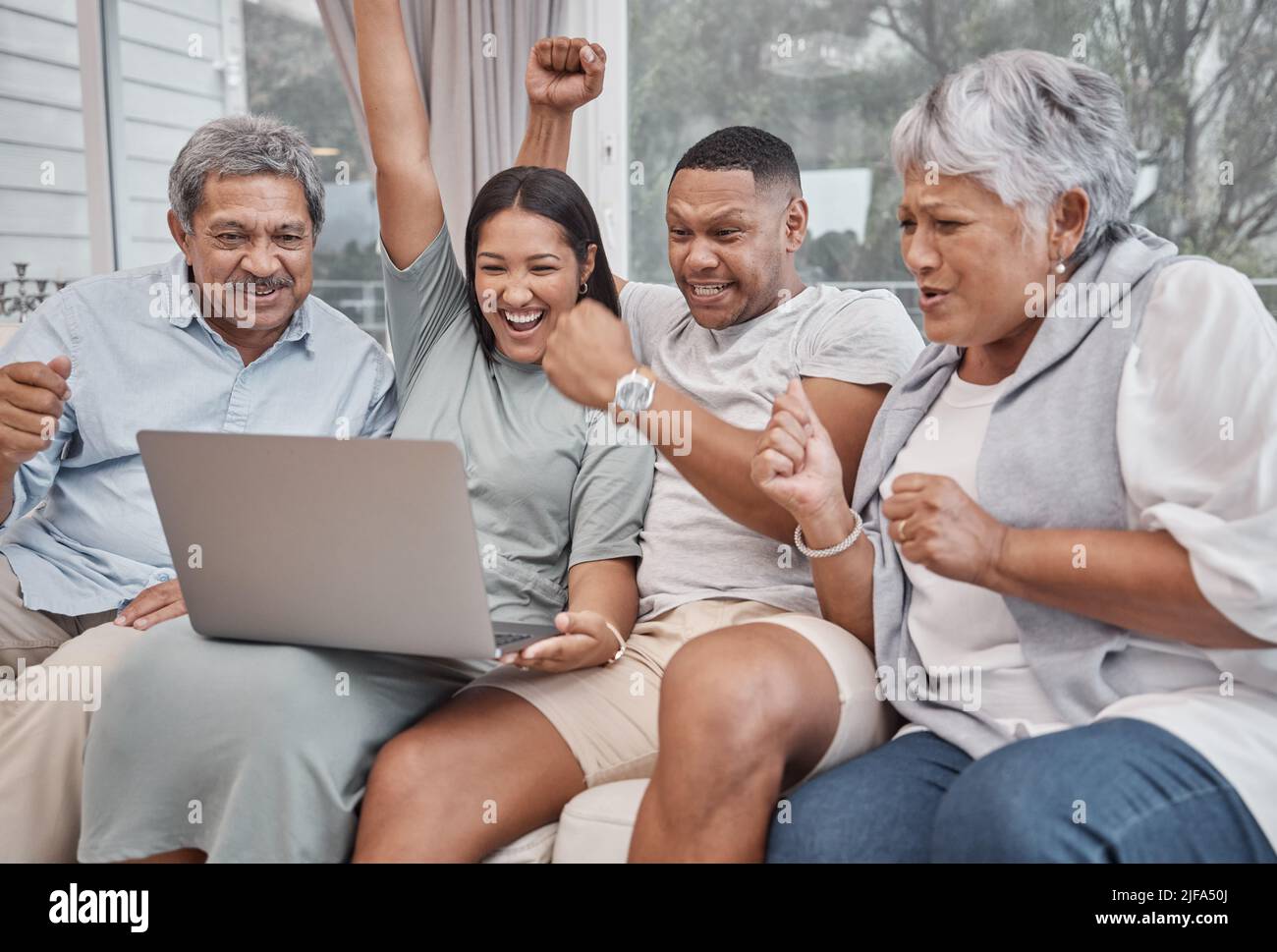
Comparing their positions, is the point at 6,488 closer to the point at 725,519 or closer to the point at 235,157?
the point at 235,157

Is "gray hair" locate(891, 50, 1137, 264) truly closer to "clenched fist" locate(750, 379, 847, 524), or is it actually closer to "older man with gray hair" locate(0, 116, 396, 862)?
"clenched fist" locate(750, 379, 847, 524)

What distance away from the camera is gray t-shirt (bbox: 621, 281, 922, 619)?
167 centimetres

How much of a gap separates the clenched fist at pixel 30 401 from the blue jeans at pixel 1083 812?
1.14 metres

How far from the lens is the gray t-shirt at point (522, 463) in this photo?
1706 millimetres

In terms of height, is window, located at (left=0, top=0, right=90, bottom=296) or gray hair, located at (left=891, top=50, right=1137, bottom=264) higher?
window, located at (left=0, top=0, right=90, bottom=296)

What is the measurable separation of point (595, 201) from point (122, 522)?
2147 millimetres

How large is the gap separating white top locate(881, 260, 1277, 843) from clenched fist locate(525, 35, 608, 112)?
1.06 meters

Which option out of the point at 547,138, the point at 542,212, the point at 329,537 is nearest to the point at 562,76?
the point at 547,138

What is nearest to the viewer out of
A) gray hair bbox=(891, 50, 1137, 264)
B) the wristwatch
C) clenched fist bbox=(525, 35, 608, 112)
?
gray hair bbox=(891, 50, 1137, 264)

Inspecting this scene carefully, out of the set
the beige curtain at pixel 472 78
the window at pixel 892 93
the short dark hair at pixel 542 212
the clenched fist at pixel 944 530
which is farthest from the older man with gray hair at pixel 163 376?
the window at pixel 892 93

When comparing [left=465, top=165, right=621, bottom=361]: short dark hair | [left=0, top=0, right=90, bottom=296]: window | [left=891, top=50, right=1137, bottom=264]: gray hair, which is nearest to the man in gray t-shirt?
[left=465, top=165, right=621, bottom=361]: short dark hair

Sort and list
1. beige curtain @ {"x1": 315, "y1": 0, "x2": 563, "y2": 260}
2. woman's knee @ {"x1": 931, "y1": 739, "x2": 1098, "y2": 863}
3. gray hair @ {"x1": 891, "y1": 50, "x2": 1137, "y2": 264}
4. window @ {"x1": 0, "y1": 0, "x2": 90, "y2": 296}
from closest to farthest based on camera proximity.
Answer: woman's knee @ {"x1": 931, "y1": 739, "x2": 1098, "y2": 863} < gray hair @ {"x1": 891, "y1": 50, "x2": 1137, "y2": 264} < beige curtain @ {"x1": 315, "y1": 0, "x2": 563, "y2": 260} < window @ {"x1": 0, "y1": 0, "x2": 90, "y2": 296}

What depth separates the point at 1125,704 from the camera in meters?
1.24
